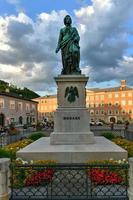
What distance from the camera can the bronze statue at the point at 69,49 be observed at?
1622cm

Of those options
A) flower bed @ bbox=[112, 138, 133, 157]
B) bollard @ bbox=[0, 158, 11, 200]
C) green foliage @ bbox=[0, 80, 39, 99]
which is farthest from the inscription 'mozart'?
green foliage @ bbox=[0, 80, 39, 99]

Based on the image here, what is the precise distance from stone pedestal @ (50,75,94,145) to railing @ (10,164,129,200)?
5.49m

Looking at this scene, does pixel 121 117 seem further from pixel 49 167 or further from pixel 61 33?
pixel 49 167

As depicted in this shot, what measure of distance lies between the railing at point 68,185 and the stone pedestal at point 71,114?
5490 millimetres

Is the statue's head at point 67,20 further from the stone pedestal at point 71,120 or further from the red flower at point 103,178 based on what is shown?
the red flower at point 103,178

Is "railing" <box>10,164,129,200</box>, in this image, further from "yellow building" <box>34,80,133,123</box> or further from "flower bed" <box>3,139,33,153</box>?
"yellow building" <box>34,80,133,123</box>

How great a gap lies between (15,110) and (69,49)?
2526 inches

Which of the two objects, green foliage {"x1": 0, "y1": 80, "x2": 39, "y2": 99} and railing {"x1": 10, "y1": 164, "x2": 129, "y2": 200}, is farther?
green foliage {"x1": 0, "y1": 80, "x2": 39, "y2": 99}

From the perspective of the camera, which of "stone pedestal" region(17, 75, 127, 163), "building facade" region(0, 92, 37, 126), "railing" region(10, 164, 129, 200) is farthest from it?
"building facade" region(0, 92, 37, 126)

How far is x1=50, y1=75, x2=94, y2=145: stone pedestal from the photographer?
48.9 ft

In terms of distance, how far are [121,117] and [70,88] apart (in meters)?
115

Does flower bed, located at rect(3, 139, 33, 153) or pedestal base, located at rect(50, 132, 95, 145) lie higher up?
pedestal base, located at rect(50, 132, 95, 145)

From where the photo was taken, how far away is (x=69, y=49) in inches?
641

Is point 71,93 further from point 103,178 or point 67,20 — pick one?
point 103,178
